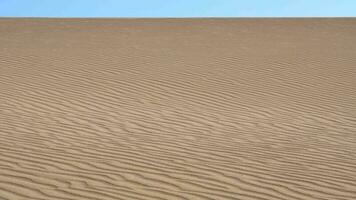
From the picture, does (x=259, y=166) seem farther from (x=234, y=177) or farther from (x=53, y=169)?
(x=53, y=169)

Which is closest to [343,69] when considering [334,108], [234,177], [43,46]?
[334,108]

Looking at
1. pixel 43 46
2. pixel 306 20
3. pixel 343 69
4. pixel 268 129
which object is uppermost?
pixel 306 20

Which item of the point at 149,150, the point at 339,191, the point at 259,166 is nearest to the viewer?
the point at 339,191

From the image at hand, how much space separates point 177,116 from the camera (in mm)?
10430

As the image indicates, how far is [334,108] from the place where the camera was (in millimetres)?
11305

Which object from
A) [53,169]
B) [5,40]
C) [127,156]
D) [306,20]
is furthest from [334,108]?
[306,20]

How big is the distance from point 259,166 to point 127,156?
1.44 metres

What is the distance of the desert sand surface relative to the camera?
21.0ft

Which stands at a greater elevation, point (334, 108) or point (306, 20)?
point (306, 20)

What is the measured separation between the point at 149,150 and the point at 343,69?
8.45m

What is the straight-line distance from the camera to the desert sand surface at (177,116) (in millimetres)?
6414

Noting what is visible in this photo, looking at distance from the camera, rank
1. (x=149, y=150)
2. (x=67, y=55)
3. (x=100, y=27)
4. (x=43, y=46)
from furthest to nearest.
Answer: (x=100, y=27) → (x=43, y=46) → (x=67, y=55) → (x=149, y=150)

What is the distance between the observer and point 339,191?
20.8ft

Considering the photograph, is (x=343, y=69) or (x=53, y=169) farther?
(x=343, y=69)
